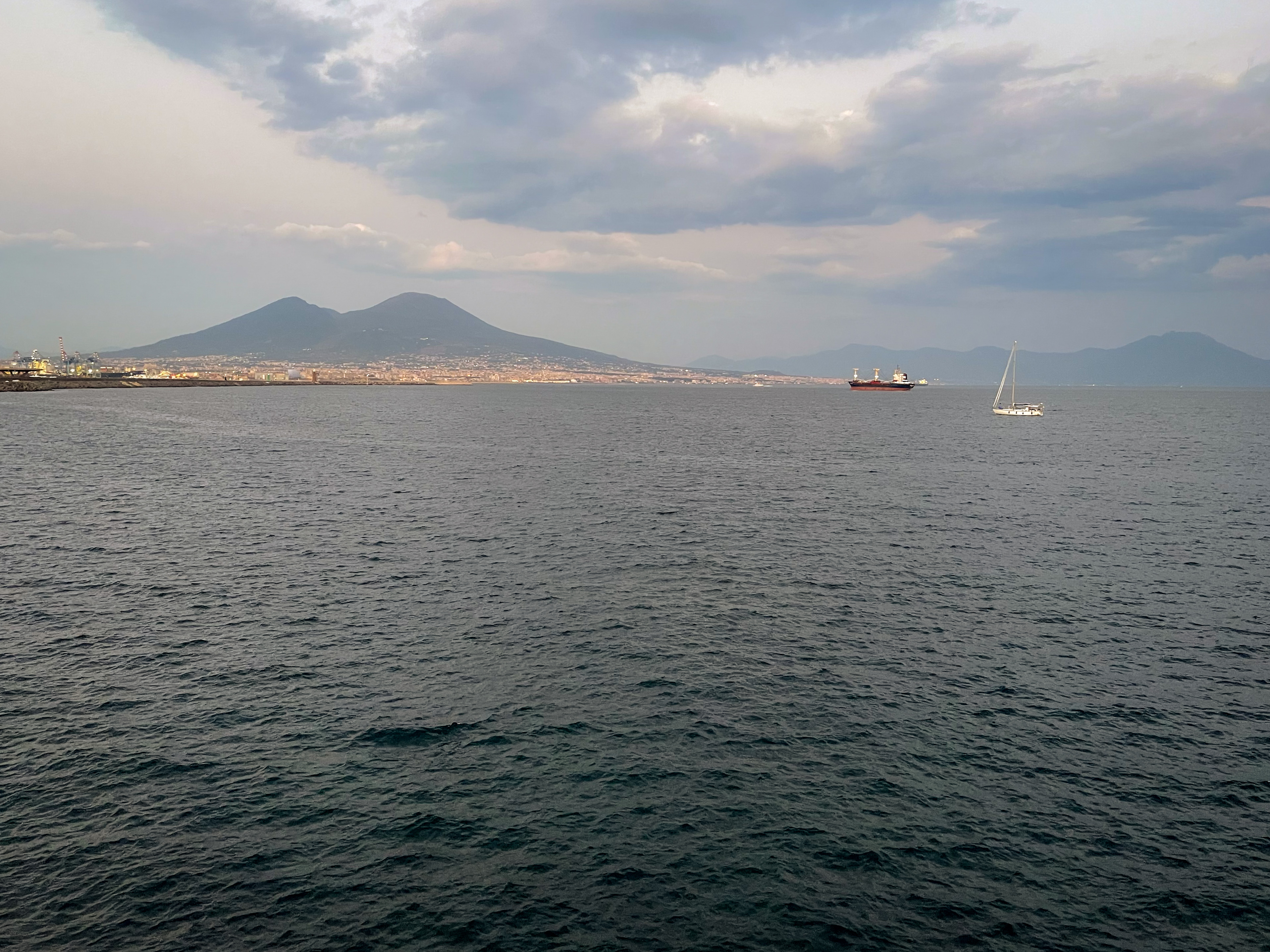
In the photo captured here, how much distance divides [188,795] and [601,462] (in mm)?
97519

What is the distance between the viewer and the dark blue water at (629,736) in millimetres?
22875

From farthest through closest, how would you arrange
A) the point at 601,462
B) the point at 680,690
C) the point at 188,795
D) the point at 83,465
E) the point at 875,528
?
the point at 601,462, the point at 83,465, the point at 875,528, the point at 680,690, the point at 188,795

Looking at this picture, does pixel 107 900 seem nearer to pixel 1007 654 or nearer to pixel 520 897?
Answer: pixel 520 897

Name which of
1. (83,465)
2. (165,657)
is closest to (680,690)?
(165,657)

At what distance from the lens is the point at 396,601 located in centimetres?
4956

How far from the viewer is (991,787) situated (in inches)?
1152

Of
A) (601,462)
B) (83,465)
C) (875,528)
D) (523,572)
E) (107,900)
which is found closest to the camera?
(107,900)

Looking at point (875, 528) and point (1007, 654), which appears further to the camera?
point (875, 528)

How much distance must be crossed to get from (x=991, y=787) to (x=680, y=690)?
555 inches

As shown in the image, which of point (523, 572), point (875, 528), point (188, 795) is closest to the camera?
point (188, 795)

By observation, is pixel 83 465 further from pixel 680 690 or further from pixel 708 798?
pixel 708 798

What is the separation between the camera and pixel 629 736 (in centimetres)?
3278

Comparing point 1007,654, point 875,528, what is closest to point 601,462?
point 875,528

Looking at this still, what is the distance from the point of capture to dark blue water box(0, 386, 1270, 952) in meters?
22.9
